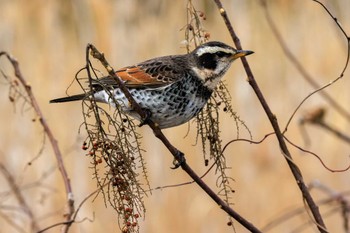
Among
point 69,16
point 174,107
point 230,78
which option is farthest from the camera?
point 69,16

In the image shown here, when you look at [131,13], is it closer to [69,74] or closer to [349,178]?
[69,74]

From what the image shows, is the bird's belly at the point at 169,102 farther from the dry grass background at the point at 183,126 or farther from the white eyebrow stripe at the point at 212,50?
the dry grass background at the point at 183,126

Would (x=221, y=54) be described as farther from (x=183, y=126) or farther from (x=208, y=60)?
(x=183, y=126)

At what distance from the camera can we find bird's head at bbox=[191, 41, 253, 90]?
2350mm

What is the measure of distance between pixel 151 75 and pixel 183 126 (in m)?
3.56

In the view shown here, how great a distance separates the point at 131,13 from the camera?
661 centimetres

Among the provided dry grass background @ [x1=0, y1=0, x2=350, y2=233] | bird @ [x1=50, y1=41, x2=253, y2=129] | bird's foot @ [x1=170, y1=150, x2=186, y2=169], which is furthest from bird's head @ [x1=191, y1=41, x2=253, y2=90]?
dry grass background @ [x1=0, y1=0, x2=350, y2=233]

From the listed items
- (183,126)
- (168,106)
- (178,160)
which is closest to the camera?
(178,160)

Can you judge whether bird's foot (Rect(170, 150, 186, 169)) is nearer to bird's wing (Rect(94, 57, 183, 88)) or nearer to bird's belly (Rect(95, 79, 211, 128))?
bird's belly (Rect(95, 79, 211, 128))

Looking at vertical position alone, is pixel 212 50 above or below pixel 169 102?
above

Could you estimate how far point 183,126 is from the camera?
19.5 ft

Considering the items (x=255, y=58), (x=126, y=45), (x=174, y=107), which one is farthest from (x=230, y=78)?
(x=174, y=107)

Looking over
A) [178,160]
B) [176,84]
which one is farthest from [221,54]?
[178,160]

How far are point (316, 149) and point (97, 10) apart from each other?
187 centimetres
